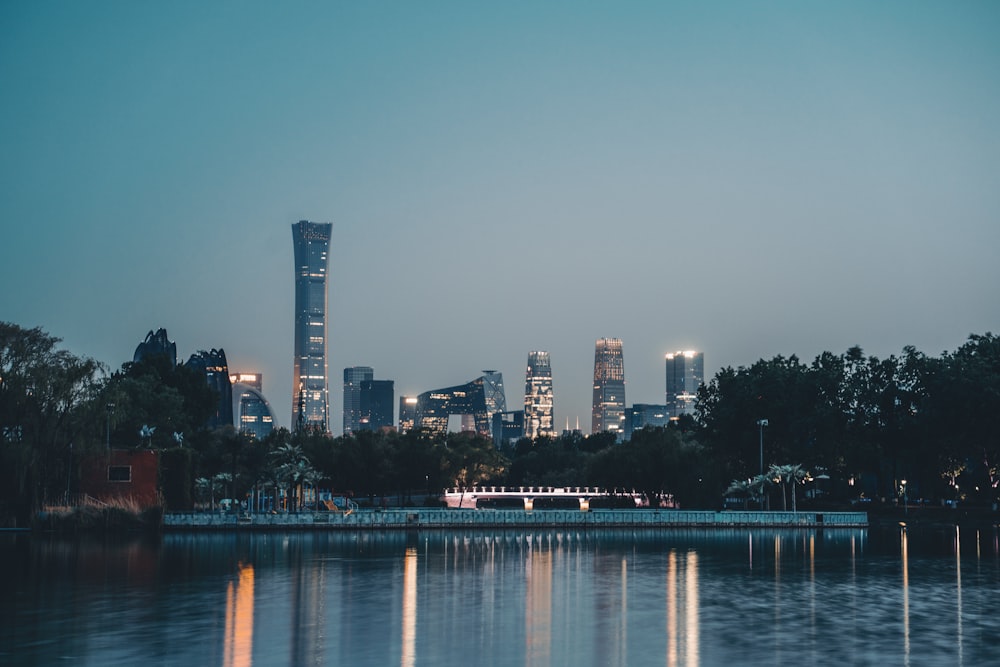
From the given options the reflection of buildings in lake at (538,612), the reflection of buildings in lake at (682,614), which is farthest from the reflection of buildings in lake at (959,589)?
the reflection of buildings in lake at (538,612)

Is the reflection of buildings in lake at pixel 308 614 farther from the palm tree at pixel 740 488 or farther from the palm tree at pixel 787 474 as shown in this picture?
the palm tree at pixel 740 488

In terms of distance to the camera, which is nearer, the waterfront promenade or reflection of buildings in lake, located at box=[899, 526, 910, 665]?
reflection of buildings in lake, located at box=[899, 526, 910, 665]

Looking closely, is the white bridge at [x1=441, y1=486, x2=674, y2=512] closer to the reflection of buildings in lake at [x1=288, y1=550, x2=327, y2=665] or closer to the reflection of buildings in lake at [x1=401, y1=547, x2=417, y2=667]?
the reflection of buildings in lake at [x1=401, y1=547, x2=417, y2=667]

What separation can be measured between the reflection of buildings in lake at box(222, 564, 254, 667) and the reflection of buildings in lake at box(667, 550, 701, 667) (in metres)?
10.9

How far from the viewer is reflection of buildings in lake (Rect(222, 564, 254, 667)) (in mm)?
27725

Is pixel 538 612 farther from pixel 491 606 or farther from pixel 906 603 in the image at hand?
pixel 906 603

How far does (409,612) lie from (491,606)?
336 centimetres

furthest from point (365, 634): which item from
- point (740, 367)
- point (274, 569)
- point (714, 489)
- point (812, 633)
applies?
point (740, 367)

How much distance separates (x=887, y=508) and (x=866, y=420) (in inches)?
421

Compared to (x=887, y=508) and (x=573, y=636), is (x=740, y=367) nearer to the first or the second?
(x=887, y=508)

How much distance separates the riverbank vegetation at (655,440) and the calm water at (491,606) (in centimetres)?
1309

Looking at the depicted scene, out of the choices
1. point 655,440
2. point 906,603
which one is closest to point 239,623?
point 906,603

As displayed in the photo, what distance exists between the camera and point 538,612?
120ft

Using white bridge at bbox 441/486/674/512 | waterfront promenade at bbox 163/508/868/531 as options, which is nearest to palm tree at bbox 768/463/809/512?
waterfront promenade at bbox 163/508/868/531
